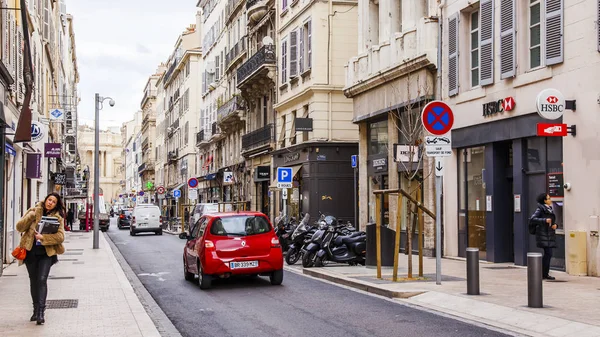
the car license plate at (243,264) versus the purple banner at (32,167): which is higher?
the purple banner at (32,167)

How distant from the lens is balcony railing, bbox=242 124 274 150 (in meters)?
42.8

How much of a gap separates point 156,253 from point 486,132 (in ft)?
43.2

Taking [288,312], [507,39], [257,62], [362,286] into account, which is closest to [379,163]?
[507,39]

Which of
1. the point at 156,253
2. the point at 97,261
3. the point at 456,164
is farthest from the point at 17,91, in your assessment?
the point at 456,164

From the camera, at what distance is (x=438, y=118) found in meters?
14.9

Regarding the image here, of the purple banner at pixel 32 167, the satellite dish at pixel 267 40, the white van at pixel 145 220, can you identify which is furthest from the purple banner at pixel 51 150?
the white van at pixel 145 220

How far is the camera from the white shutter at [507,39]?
63.4 ft

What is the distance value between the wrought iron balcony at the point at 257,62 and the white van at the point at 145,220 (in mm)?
9016

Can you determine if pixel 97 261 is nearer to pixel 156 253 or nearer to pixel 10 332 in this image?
pixel 156 253

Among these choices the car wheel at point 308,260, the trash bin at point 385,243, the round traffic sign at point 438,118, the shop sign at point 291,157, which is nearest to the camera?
the round traffic sign at point 438,118

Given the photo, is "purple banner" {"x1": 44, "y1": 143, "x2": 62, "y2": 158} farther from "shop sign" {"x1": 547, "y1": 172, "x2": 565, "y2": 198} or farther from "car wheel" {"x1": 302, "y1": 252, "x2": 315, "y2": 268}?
"shop sign" {"x1": 547, "y1": 172, "x2": 565, "y2": 198}

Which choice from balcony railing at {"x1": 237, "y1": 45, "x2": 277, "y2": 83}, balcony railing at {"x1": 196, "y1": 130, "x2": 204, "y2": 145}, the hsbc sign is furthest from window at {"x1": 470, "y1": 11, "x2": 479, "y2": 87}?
balcony railing at {"x1": 196, "y1": 130, "x2": 204, "y2": 145}

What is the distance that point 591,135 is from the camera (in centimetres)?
1636

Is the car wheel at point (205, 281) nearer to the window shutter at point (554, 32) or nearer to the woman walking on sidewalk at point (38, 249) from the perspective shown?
the woman walking on sidewalk at point (38, 249)
